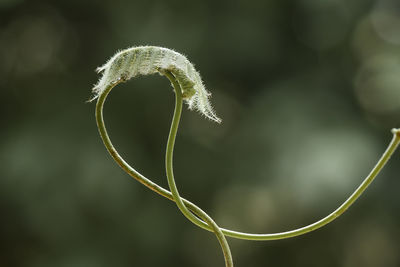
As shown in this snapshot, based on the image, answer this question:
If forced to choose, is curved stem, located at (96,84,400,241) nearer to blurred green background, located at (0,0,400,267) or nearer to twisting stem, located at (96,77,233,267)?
twisting stem, located at (96,77,233,267)

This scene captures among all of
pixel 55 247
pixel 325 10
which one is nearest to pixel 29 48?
pixel 55 247

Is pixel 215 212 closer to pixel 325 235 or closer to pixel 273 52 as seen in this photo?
pixel 325 235

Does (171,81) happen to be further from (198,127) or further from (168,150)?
(198,127)

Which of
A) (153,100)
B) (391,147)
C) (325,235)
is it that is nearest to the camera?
(391,147)

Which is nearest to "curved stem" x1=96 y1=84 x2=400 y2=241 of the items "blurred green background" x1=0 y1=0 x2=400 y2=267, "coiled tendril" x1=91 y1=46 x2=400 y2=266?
"coiled tendril" x1=91 y1=46 x2=400 y2=266

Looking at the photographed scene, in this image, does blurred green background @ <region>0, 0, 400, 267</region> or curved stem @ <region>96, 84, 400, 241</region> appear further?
blurred green background @ <region>0, 0, 400, 267</region>

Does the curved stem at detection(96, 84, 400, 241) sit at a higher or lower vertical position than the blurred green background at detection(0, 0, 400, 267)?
higher
